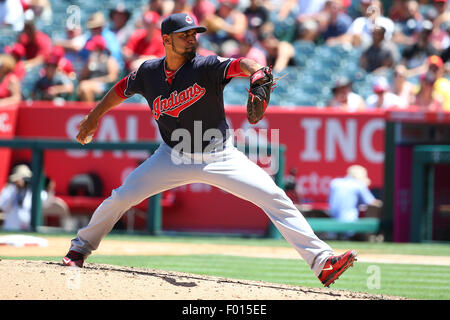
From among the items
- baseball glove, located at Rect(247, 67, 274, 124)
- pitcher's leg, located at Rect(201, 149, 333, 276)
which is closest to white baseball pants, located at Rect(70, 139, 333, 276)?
pitcher's leg, located at Rect(201, 149, 333, 276)

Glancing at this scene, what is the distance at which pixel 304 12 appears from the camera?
13.7 metres

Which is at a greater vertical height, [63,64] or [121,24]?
[121,24]

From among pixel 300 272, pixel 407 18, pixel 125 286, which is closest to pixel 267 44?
pixel 407 18

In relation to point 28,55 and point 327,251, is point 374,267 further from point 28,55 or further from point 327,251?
point 28,55

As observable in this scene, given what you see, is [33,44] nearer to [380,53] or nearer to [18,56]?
[18,56]

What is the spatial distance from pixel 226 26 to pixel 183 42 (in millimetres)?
7990

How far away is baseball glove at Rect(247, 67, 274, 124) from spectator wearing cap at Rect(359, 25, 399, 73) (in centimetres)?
779

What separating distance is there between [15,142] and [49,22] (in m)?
4.90

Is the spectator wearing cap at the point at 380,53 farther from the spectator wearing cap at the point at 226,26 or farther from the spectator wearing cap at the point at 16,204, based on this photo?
the spectator wearing cap at the point at 16,204

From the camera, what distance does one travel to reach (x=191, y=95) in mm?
5523

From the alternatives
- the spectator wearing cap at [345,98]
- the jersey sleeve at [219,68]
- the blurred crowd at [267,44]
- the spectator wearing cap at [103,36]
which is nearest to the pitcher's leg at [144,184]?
the jersey sleeve at [219,68]

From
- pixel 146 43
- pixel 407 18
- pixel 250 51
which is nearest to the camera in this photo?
pixel 250 51

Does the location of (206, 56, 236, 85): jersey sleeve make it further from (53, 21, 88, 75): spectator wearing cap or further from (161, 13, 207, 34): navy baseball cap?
(53, 21, 88, 75): spectator wearing cap
